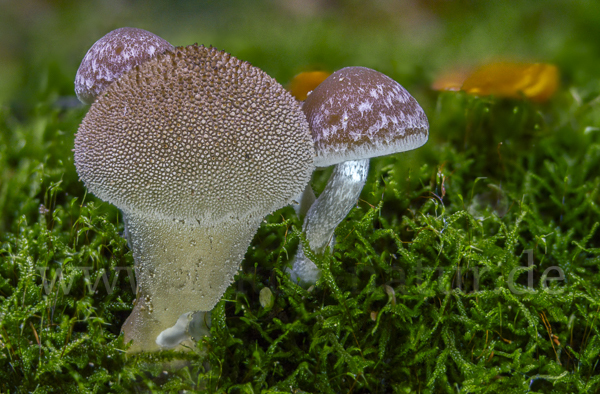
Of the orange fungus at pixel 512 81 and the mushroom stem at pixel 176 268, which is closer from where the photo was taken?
the mushroom stem at pixel 176 268

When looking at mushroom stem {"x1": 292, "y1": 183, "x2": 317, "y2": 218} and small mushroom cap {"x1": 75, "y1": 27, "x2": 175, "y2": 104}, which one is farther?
mushroom stem {"x1": 292, "y1": 183, "x2": 317, "y2": 218}

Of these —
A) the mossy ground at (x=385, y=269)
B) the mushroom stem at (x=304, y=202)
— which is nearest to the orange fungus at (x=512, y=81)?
the mossy ground at (x=385, y=269)

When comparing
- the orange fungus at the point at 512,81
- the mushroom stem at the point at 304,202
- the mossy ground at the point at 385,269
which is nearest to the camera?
the mossy ground at the point at 385,269

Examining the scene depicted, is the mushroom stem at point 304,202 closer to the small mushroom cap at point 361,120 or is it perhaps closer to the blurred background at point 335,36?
the small mushroom cap at point 361,120

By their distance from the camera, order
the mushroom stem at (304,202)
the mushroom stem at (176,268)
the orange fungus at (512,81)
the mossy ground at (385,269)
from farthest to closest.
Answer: the orange fungus at (512,81)
the mushroom stem at (304,202)
the mossy ground at (385,269)
the mushroom stem at (176,268)

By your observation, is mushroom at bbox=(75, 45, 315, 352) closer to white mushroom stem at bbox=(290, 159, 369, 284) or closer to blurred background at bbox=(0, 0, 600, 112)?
Result: white mushroom stem at bbox=(290, 159, 369, 284)

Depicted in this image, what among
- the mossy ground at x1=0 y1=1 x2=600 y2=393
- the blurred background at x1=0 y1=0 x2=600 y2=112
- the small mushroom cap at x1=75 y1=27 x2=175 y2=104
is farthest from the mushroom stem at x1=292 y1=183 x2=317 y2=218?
the blurred background at x1=0 y1=0 x2=600 y2=112

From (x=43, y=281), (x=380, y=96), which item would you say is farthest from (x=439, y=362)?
(x=43, y=281)
